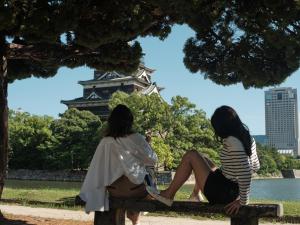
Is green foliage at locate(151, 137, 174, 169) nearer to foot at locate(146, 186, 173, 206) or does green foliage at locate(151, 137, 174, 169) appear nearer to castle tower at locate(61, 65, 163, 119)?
castle tower at locate(61, 65, 163, 119)

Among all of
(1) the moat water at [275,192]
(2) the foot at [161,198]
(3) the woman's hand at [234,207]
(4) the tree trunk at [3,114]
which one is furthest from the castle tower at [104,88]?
(3) the woman's hand at [234,207]

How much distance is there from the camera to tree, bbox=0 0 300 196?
519cm

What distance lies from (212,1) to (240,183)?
224 cm

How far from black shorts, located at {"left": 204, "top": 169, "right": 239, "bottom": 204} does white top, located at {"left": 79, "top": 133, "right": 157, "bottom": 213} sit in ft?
1.96

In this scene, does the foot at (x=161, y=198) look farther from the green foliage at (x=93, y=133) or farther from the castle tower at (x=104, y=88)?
the castle tower at (x=104, y=88)

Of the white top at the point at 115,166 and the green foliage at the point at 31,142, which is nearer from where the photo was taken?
the white top at the point at 115,166

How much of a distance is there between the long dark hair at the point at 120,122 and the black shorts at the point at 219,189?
32.7 inches

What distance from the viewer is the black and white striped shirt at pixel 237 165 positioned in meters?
3.74

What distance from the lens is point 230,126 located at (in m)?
3.85

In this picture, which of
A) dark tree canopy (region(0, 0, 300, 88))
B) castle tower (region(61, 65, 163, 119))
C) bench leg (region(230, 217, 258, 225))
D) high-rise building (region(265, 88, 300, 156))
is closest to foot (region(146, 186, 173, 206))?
→ bench leg (region(230, 217, 258, 225))

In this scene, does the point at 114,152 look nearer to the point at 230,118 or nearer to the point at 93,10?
the point at 230,118

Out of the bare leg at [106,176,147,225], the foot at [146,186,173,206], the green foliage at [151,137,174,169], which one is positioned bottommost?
the foot at [146,186,173,206]

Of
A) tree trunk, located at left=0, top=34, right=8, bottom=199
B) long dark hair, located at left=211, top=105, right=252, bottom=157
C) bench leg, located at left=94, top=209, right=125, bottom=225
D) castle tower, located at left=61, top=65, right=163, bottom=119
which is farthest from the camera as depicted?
castle tower, located at left=61, top=65, right=163, bottom=119

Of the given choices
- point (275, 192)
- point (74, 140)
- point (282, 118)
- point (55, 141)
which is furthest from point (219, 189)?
point (282, 118)
